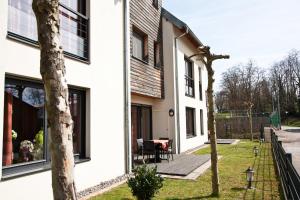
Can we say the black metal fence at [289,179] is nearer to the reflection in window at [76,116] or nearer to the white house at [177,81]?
the reflection in window at [76,116]

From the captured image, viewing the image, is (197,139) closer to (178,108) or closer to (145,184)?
(178,108)

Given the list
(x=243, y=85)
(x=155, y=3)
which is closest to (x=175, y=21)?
(x=155, y=3)

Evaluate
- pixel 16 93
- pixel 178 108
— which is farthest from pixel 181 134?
pixel 16 93

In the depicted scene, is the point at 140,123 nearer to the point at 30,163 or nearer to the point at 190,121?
the point at 190,121

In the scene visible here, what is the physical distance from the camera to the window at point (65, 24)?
5.58m

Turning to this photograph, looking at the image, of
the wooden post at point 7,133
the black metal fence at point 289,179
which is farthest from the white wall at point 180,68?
the wooden post at point 7,133

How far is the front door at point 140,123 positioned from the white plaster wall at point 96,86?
12.0 feet

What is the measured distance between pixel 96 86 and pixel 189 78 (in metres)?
11.5

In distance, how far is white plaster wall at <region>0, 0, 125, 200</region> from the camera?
530 centimetres

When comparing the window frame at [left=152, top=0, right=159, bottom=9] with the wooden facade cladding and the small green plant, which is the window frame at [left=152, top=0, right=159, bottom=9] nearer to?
the wooden facade cladding

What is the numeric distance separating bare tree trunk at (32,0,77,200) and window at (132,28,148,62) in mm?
9388

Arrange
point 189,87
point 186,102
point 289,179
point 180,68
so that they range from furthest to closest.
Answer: point 189,87
point 186,102
point 180,68
point 289,179

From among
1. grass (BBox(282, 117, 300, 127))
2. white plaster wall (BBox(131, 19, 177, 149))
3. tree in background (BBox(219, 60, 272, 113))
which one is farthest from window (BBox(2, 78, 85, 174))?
grass (BBox(282, 117, 300, 127))

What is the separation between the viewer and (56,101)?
8.27 ft
